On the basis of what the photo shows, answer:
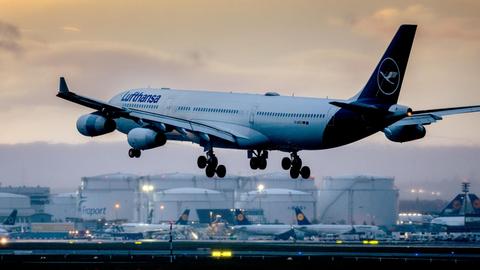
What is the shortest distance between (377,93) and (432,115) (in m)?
6.21

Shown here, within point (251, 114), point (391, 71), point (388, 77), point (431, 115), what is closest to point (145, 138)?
point (251, 114)

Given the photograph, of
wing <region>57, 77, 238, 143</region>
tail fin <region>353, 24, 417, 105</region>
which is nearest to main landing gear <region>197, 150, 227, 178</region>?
wing <region>57, 77, 238, 143</region>

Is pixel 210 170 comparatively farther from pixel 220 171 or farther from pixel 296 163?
pixel 296 163

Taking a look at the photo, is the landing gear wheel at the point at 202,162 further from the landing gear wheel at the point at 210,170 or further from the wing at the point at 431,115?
the wing at the point at 431,115

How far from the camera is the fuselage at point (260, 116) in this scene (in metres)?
98.1

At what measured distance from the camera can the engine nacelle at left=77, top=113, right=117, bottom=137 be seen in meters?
107

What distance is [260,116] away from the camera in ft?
341

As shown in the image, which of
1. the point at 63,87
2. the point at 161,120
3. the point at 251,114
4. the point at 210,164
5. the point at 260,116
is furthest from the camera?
the point at 210,164

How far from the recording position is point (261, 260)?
122500mm

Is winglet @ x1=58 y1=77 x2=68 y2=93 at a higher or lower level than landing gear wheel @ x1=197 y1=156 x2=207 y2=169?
higher

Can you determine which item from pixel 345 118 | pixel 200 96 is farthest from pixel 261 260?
pixel 345 118

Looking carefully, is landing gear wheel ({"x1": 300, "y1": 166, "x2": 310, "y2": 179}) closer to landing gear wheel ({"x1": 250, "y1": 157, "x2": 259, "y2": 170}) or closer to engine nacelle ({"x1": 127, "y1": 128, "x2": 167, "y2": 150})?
landing gear wheel ({"x1": 250, "y1": 157, "x2": 259, "y2": 170})

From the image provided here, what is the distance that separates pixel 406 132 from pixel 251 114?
14.6m

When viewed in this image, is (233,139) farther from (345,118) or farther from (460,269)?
(460,269)
